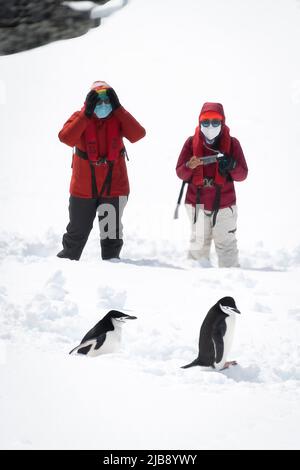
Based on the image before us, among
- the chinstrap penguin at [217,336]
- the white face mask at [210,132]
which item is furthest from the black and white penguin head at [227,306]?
the white face mask at [210,132]

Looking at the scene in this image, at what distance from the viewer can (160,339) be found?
5152 millimetres

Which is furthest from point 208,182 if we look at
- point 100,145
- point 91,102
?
point 91,102

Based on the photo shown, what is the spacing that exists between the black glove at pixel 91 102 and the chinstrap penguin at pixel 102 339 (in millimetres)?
1996

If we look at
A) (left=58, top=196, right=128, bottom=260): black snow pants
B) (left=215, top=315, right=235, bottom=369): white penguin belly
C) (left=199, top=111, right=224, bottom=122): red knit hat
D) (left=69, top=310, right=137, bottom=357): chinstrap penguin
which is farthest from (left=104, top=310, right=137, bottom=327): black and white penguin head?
(left=199, top=111, right=224, bottom=122): red knit hat

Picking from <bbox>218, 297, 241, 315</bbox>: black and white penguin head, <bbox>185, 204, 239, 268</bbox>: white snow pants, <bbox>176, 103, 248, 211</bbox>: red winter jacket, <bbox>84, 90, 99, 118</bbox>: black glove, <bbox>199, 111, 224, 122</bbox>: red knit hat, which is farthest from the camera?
<bbox>185, 204, 239, 268</bbox>: white snow pants

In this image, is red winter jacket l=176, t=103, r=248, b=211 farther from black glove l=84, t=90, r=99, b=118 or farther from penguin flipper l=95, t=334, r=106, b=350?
penguin flipper l=95, t=334, r=106, b=350

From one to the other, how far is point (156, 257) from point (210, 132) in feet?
4.99

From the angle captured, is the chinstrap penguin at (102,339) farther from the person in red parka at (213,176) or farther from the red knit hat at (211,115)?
the red knit hat at (211,115)

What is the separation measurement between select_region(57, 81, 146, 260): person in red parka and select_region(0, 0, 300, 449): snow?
329 millimetres

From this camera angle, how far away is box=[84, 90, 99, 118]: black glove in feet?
20.7

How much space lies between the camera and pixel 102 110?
252 inches

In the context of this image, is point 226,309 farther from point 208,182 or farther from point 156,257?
point 156,257

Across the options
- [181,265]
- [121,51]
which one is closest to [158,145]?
[121,51]

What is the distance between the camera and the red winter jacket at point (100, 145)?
6387mm
